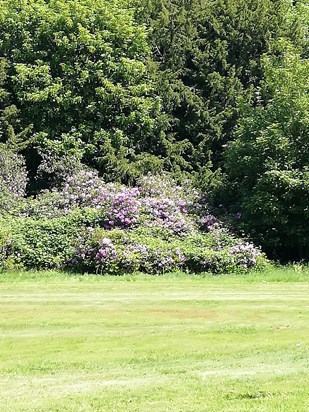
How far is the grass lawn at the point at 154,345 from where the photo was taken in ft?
19.4

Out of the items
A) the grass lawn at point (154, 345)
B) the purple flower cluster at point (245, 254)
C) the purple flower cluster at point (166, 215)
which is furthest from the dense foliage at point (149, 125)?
the grass lawn at point (154, 345)

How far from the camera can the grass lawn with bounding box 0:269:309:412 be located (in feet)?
19.4

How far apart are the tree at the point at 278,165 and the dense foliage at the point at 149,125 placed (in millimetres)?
53

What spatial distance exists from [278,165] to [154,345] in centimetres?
1382

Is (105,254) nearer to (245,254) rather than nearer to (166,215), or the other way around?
(166,215)

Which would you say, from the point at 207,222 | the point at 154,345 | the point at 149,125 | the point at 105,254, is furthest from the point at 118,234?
the point at 154,345

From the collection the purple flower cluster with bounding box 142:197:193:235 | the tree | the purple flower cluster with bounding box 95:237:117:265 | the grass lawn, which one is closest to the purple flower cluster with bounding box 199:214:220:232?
the purple flower cluster with bounding box 142:197:193:235

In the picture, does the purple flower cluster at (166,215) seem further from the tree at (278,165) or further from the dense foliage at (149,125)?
the tree at (278,165)

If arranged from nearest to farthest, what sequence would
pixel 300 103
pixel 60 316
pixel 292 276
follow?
pixel 60 316, pixel 292 276, pixel 300 103

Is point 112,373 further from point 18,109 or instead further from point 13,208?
point 18,109

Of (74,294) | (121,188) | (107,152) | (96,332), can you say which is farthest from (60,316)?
(107,152)

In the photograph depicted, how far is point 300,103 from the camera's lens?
21828mm

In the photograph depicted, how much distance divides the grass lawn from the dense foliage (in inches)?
191

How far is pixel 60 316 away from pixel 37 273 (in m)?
7.20
